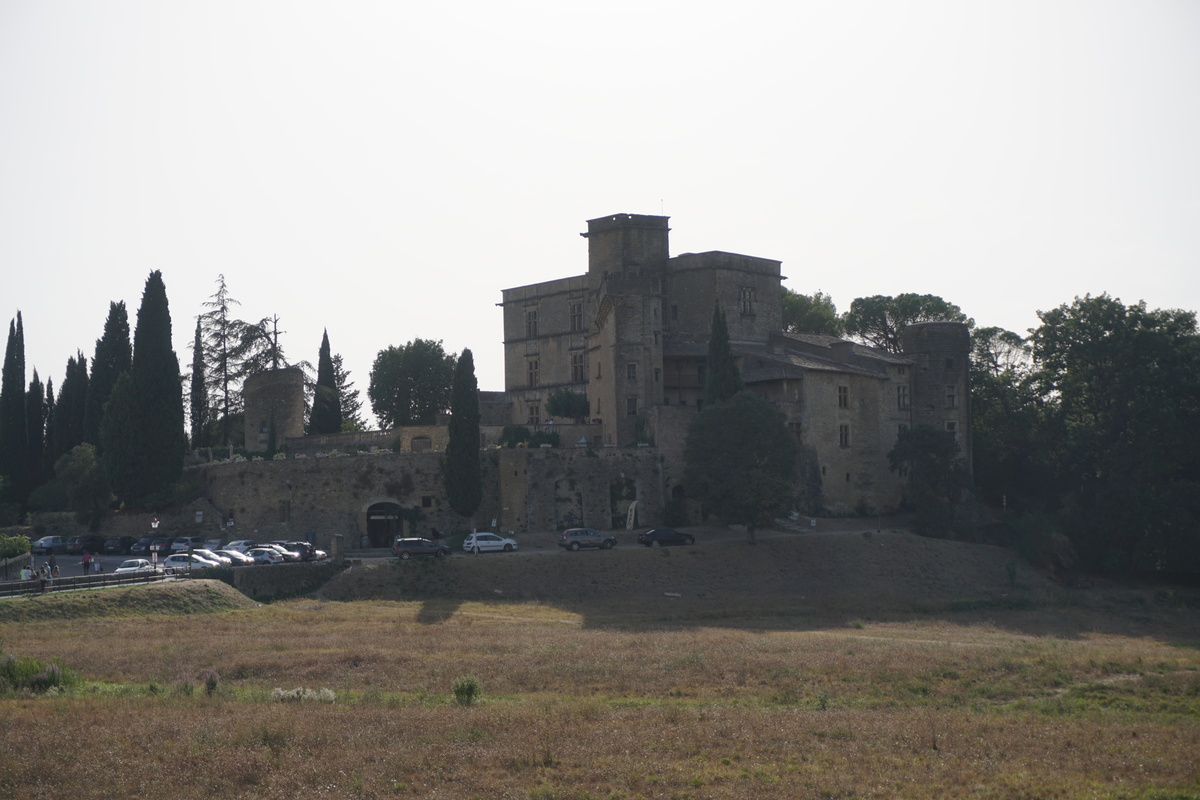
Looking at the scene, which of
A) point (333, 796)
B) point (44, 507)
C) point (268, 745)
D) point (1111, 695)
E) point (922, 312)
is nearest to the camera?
point (333, 796)

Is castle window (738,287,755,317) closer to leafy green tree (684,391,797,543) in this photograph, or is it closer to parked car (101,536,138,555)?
leafy green tree (684,391,797,543)

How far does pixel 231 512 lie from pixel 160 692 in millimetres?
38675

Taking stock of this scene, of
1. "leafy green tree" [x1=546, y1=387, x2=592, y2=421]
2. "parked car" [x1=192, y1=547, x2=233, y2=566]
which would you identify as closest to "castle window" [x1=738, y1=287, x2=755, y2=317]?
"leafy green tree" [x1=546, y1=387, x2=592, y2=421]

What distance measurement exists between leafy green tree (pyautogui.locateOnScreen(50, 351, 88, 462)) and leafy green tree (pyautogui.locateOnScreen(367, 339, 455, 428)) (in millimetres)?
23423

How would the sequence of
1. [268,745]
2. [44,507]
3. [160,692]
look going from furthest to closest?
[44,507] < [160,692] < [268,745]

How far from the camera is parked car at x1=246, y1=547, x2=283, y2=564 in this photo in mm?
52344

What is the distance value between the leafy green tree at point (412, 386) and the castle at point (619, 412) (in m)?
8.03

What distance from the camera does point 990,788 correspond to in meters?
19.3

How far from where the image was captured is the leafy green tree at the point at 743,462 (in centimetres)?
5694

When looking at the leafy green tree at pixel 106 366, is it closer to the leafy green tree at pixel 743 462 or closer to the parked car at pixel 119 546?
the parked car at pixel 119 546

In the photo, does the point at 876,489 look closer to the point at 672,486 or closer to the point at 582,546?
the point at 672,486

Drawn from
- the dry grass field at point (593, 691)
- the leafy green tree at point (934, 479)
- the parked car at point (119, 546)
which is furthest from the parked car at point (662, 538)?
the parked car at point (119, 546)

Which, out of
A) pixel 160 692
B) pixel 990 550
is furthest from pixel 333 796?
pixel 990 550

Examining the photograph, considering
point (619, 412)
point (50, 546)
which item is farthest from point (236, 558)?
point (619, 412)
